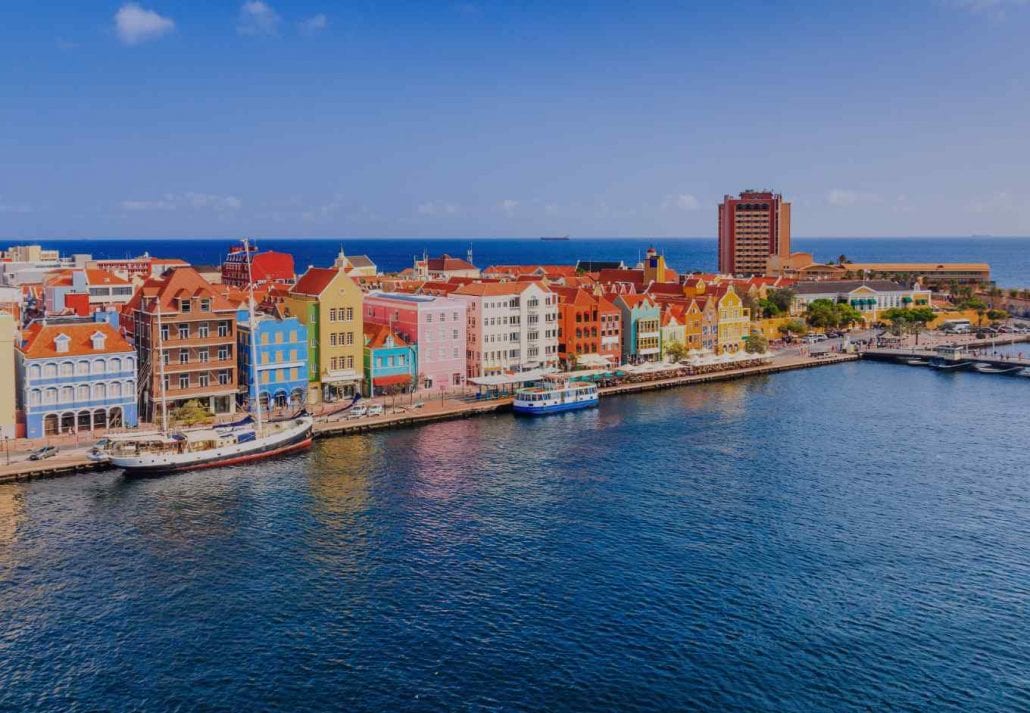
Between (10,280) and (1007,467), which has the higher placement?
(10,280)

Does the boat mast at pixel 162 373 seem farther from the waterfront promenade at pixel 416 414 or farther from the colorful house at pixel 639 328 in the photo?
the colorful house at pixel 639 328

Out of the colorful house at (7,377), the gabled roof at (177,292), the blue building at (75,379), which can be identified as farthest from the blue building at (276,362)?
the colorful house at (7,377)

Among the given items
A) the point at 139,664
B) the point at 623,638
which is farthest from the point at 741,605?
the point at 139,664

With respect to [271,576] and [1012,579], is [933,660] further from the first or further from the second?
[271,576]

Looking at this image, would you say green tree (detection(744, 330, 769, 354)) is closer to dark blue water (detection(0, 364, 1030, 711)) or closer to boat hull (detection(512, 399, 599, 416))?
boat hull (detection(512, 399, 599, 416))

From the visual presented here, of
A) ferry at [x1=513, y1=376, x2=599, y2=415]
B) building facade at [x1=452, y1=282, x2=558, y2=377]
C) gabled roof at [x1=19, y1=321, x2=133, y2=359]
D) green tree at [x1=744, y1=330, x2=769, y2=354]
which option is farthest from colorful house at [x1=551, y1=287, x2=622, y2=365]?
gabled roof at [x1=19, y1=321, x2=133, y2=359]

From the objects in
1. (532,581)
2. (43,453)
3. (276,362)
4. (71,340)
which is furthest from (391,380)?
(532,581)

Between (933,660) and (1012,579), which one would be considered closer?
(933,660)
